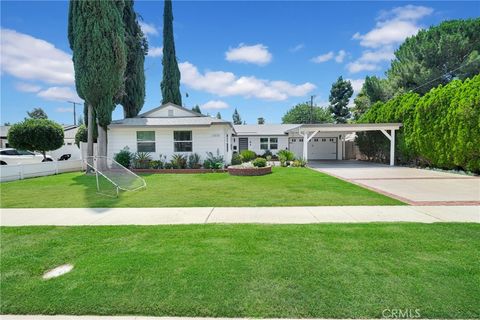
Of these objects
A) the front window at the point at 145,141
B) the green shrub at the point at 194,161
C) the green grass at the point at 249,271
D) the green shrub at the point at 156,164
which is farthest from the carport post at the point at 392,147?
the front window at the point at 145,141

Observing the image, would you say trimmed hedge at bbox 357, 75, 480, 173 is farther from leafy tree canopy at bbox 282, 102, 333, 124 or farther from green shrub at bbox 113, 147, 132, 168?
leafy tree canopy at bbox 282, 102, 333, 124

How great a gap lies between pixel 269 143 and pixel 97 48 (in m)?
16.2

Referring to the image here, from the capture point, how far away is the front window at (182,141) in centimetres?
1556

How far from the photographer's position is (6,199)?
317 inches

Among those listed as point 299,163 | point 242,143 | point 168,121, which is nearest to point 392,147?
point 299,163

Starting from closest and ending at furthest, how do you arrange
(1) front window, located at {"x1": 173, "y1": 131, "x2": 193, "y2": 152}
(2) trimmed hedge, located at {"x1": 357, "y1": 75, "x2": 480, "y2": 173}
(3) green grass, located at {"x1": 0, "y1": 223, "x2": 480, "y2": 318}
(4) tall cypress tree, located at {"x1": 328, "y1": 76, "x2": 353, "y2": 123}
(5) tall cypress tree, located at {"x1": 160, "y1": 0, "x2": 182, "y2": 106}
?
(3) green grass, located at {"x1": 0, "y1": 223, "x2": 480, "y2": 318}
(2) trimmed hedge, located at {"x1": 357, "y1": 75, "x2": 480, "y2": 173}
(1) front window, located at {"x1": 173, "y1": 131, "x2": 193, "y2": 152}
(5) tall cypress tree, located at {"x1": 160, "y1": 0, "x2": 182, "y2": 106}
(4) tall cypress tree, located at {"x1": 328, "y1": 76, "x2": 353, "y2": 123}

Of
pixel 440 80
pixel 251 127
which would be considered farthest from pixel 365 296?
pixel 440 80

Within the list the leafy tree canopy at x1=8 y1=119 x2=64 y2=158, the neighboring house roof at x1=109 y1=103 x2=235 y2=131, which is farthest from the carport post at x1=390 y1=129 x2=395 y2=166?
the leafy tree canopy at x1=8 y1=119 x2=64 y2=158

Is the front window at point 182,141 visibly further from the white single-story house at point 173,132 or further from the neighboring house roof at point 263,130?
the neighboring house roof at point 263,130

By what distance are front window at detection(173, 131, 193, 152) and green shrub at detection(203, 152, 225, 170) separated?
1273mm

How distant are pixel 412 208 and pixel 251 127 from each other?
71.6 feet

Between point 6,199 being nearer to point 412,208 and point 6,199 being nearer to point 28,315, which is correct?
point 28,315

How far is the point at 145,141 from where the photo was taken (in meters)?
15.7

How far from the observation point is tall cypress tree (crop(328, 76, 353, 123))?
41.3 m
